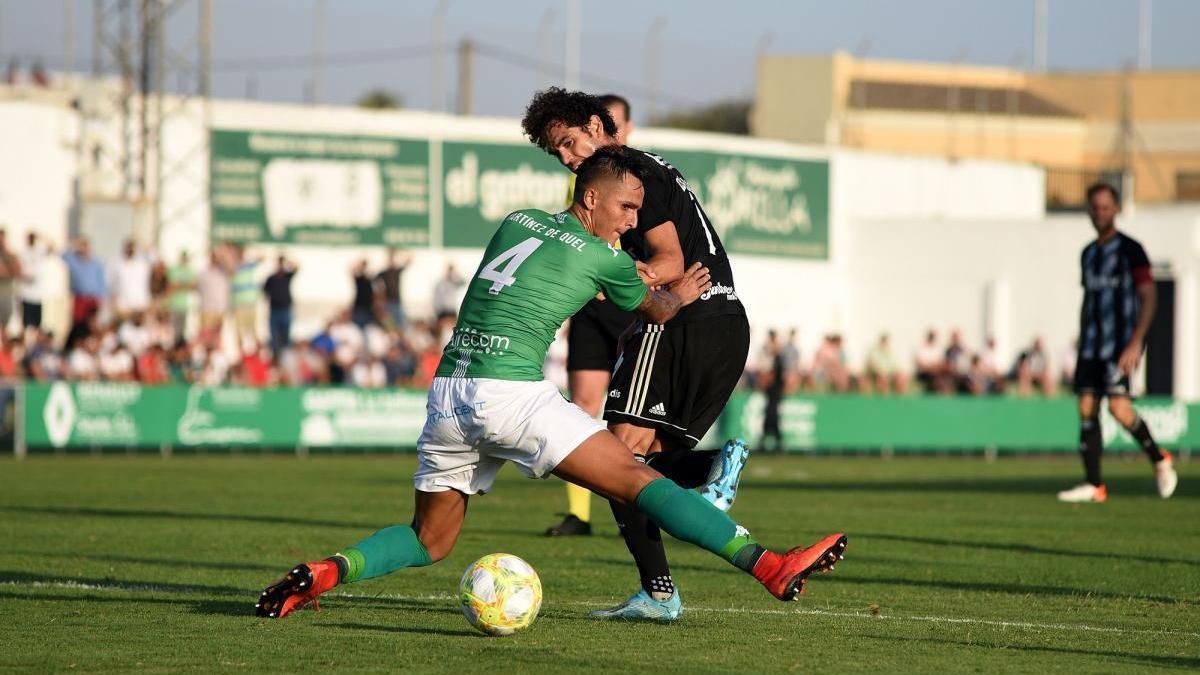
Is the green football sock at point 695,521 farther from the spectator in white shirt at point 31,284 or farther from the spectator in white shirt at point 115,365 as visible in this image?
the spectator in white shirt at point 31,284

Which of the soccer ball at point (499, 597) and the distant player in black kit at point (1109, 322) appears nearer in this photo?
the soccer ball at point (499, 597)

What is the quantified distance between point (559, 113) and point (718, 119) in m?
61.1

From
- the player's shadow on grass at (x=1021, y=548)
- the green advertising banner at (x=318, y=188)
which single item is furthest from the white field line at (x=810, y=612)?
the green advertising banner at (x=318, y=188)

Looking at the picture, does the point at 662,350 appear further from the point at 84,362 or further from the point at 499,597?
the point at 84,362

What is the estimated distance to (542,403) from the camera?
666cm

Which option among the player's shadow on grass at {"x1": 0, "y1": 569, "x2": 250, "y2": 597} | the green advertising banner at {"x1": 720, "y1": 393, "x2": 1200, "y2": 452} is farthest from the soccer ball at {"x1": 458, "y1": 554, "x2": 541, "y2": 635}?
the green advertising banner at {"x1": 720, "y1": 393, "x2": 1200, "y2": 452}

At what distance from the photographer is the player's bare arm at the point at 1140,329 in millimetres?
14211

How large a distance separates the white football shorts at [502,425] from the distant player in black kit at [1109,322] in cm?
889

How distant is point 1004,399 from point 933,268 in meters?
16.8

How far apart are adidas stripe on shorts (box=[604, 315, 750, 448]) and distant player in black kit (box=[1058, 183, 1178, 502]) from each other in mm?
7576

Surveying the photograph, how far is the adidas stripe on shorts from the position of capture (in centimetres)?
772

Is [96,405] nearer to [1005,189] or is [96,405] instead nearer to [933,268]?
[933,268]

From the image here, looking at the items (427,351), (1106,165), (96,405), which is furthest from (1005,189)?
(96,405)

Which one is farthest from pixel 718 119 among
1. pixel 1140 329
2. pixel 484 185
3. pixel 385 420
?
pixel 1140 329
